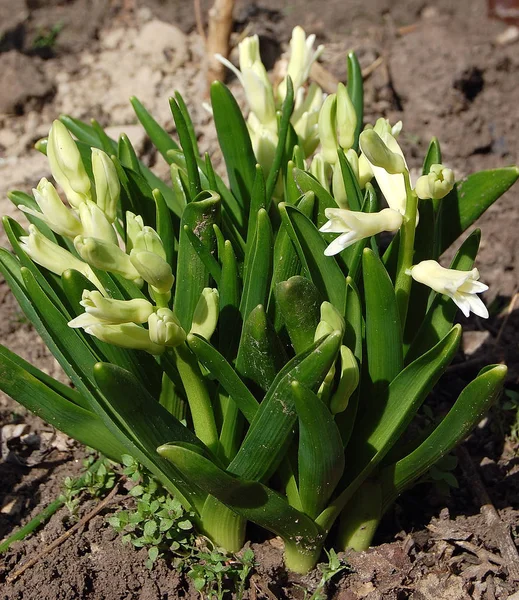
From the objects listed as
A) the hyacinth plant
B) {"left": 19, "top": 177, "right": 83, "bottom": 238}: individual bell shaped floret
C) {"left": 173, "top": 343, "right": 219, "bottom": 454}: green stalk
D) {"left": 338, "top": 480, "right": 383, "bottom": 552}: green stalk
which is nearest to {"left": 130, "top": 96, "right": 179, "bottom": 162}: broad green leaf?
the hyacinth plant

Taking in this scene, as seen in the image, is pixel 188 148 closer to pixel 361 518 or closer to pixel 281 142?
pixel 281 142

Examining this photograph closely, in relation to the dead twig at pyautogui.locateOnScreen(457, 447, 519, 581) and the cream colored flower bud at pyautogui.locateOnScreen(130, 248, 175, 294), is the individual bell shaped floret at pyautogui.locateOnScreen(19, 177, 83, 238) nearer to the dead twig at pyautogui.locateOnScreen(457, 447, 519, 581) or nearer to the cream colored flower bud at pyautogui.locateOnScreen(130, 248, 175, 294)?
the cream colored flower bud at pyautogui.locateOnScreen(130, 248, 175, 294)

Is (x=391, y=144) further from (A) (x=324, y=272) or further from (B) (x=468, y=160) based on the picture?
(B) (x=468, y=160)

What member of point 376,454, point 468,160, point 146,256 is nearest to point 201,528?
point 376,454

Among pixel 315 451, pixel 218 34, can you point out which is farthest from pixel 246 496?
pixel 218 34

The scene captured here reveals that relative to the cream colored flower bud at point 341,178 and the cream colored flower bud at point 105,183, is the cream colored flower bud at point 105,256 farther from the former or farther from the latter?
the cream colored flower bud at point 341,178
